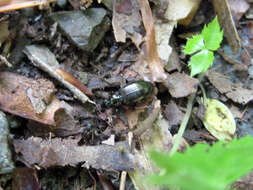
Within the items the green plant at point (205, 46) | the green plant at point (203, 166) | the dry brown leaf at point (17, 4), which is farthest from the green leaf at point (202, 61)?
the dry brown leaf at point (17, 4)

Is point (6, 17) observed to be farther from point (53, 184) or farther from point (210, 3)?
point (210, 3)

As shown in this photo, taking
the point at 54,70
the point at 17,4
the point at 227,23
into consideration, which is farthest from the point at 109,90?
the point at 227,23

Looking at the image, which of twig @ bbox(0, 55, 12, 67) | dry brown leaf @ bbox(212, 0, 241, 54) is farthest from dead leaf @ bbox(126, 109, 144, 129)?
dry brown leaf @ bbox(212, 0, 241, 54)

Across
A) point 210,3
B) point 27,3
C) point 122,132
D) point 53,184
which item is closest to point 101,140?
point 122,132

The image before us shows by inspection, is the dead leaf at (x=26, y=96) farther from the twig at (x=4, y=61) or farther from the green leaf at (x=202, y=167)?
the green leaf at (x=202, y=167)

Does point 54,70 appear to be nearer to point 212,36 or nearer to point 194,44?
point 194,44

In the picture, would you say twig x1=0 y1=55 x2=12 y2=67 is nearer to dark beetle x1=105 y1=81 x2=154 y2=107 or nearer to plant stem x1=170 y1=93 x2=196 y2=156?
dark beetle x1=105 y1=81 x2=154 y2=107
